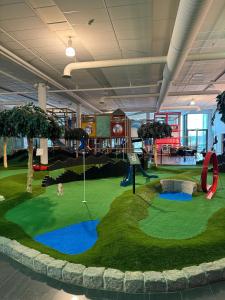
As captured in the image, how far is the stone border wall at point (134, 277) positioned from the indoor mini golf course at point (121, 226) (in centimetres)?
14

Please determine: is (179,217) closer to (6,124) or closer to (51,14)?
(6,124)

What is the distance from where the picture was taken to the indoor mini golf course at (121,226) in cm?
291

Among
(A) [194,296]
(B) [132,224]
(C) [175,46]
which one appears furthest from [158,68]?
(A) [194,296]

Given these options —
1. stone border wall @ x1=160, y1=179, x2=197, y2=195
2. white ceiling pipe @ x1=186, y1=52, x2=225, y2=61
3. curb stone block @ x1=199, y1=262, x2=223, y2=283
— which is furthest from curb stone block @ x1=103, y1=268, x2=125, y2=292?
white ceiling pipe @ x1=186, y1=52, x2=225, y2=61

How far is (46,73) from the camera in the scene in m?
10.3

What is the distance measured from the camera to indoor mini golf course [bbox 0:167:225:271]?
9.55 feet

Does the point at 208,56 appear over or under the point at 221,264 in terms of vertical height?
over

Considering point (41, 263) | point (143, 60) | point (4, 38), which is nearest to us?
point (41, 263)

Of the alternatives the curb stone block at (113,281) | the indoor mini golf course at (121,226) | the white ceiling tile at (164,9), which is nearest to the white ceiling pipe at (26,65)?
the indoor mini golf course at (121,226)

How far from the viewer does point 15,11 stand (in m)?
5.37

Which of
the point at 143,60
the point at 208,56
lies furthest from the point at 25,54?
the point at 208,56

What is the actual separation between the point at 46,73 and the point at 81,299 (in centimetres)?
Result: 952

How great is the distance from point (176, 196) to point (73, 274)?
4227 millimetres

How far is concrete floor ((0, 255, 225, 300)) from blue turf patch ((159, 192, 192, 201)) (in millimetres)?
3456
